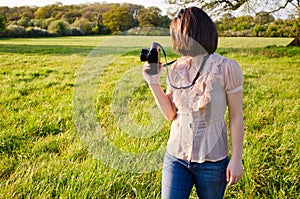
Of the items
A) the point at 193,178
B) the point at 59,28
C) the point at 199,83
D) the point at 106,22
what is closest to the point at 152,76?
the point at 199,83

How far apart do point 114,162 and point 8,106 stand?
269cm

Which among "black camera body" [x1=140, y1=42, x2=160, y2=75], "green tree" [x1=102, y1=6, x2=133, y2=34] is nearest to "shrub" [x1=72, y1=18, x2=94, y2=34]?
"green tree" [x1=102, y1=6, x2=133, y2=34]

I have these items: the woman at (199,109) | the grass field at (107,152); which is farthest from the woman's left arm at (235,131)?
the grass field at (107,152)

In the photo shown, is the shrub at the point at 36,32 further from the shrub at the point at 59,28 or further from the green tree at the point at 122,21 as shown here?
the green tree at the point at 122,21

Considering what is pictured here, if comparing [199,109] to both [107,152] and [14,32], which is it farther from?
[14,32]

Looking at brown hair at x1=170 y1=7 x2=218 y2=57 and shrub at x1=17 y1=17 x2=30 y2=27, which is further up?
shrub at x1=17 y1=17 x2=30 y2=27

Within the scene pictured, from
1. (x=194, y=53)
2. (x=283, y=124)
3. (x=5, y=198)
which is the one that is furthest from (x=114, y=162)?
(x=283, y=124)

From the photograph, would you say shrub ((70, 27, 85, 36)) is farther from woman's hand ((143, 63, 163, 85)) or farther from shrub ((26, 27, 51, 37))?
woman's hand ((143, 63, 163, 85))

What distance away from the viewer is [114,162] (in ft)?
9.17

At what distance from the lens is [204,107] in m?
1.73

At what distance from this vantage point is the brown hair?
64.7 inches

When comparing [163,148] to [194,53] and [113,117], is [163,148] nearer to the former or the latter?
[113,117]

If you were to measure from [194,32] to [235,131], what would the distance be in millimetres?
576

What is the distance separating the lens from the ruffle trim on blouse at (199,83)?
1693mm
